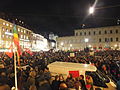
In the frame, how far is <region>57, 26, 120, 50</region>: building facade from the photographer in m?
69.4

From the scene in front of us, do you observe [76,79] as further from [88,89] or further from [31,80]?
[31,80]

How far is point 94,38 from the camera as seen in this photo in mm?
74188

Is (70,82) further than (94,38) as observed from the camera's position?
No

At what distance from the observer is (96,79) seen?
6.55m

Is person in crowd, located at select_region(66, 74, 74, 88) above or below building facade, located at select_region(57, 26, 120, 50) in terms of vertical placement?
below

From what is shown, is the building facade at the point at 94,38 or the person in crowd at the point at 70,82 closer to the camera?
the person in crowd at the point at 70,82

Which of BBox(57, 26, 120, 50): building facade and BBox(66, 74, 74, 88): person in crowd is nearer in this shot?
BBox(66, 74, 74, 88): person in crowd

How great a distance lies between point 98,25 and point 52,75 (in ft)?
239

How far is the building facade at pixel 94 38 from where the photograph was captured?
69438 millimetres

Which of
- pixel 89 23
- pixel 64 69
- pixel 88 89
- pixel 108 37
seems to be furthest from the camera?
pixel 89 23

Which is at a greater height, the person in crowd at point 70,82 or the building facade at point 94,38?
the building facade at point 94,38

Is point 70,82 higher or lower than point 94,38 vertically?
lower

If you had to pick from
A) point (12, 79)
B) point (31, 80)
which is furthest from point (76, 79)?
point (12, 79)

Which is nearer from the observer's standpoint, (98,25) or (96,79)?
(96,79)
